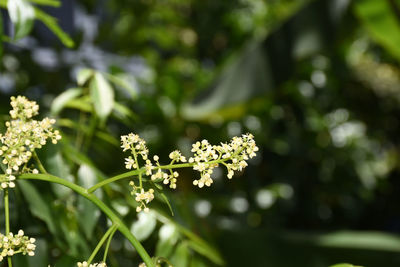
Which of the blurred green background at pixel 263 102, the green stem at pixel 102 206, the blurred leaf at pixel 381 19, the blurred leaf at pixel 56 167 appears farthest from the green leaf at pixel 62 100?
the blurred leaf at pixel 381 19

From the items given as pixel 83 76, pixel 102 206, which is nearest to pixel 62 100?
pixel 83 76

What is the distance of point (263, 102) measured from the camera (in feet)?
4.99

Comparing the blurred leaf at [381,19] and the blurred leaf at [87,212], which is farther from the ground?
the blurred leaf at [381,19]

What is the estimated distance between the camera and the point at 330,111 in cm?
172

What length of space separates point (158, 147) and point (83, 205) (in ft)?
3.11

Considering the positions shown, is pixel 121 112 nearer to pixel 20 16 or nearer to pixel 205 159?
pixel 20 16

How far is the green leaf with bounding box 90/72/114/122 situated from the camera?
1.63 ft

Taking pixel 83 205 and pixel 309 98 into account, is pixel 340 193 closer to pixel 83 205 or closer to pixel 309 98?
pixel 309 98

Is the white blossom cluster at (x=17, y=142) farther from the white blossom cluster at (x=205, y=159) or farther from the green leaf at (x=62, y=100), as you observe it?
the green leaf at (x=62, y=100)

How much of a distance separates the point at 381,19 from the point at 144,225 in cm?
101

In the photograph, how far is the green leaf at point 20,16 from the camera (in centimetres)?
39

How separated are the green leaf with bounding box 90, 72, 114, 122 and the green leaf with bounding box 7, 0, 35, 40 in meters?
0.11

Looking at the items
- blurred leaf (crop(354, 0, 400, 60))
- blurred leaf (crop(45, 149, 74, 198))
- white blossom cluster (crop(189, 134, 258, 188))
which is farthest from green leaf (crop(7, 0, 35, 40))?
blurred leaf (crop(354, 0, 400, 60))

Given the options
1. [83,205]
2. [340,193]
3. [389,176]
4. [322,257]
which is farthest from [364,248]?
[83,205]
